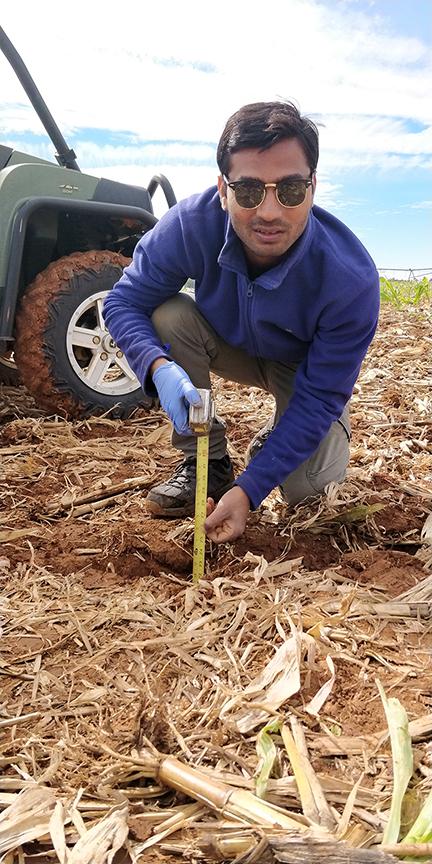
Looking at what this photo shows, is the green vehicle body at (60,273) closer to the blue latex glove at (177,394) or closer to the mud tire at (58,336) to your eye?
the mud tire at (58,336)

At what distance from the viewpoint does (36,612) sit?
2059mm

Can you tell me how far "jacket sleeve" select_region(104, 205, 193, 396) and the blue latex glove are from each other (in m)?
0.16

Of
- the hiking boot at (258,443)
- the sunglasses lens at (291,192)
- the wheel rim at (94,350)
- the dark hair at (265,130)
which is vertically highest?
the dark hair at (265,130)

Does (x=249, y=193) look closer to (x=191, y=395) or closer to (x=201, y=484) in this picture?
(x=191, y=395)

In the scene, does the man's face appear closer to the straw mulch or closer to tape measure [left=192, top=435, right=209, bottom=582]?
tape measure [left=192, top=435, right=209, bottom=582]

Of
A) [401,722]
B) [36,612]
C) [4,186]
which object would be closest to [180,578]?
[36,612]

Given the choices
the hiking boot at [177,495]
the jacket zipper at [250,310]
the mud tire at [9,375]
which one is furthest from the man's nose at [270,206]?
the mud tire at [9,375]

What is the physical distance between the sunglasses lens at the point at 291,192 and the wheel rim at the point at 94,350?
206 cm

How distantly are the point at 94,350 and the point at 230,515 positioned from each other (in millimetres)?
2047

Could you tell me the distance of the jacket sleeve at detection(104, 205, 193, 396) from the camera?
2609mm

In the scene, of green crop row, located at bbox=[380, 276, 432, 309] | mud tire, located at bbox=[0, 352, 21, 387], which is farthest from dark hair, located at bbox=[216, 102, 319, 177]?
green crop row, located at bbox=[380, 276, 432, 309]

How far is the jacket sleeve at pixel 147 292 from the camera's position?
2.61 m

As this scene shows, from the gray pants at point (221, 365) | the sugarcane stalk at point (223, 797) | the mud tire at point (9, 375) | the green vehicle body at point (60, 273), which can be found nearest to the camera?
the sugarcane stalk at point (223, 797)

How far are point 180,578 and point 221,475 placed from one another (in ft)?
2.35
